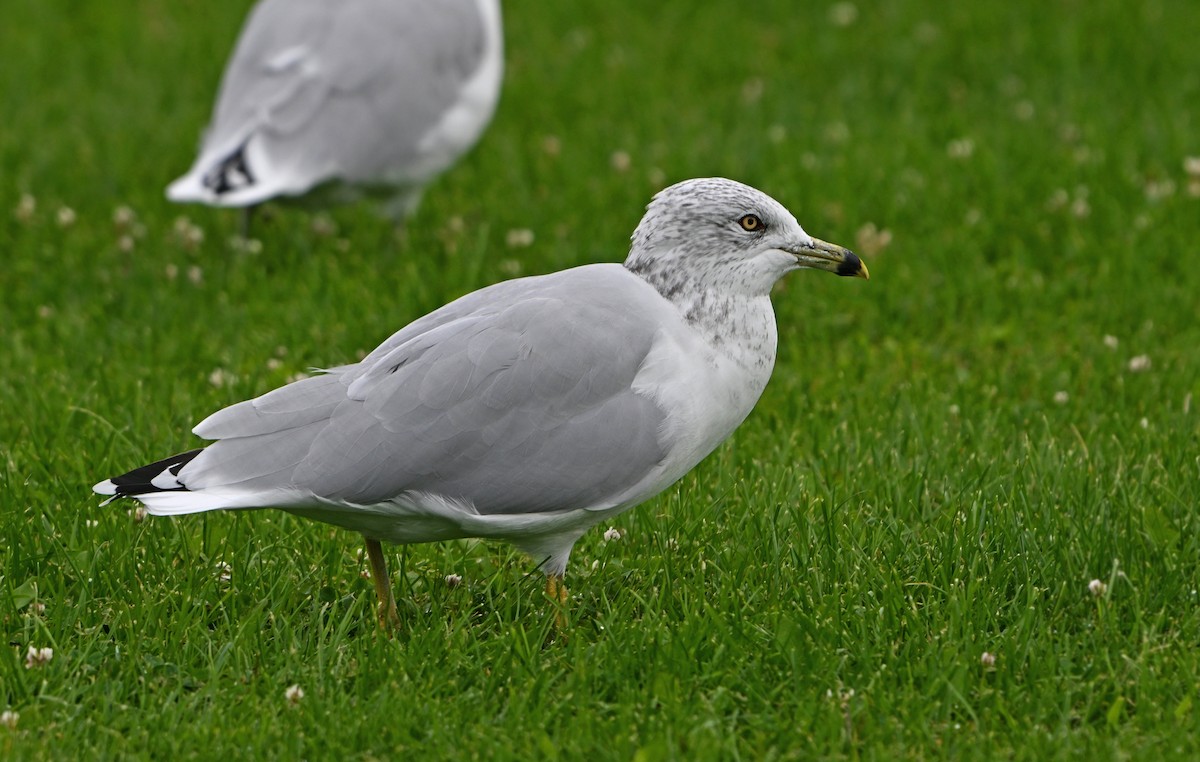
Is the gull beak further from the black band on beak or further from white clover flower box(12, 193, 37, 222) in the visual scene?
white clover flower box(12, 193, 37, 222)

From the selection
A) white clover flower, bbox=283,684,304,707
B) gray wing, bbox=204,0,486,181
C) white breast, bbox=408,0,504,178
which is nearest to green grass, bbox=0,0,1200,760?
white clover flower, bbox=283,684,304,707

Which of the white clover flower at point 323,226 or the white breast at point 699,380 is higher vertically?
the white breast at point 699,380

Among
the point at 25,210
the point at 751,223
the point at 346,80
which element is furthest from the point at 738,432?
the point at 25,210

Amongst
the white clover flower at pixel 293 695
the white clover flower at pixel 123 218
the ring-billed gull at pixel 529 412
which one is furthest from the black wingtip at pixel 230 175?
the white clover flower at pixel 293 695

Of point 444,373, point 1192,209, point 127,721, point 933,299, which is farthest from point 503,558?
point 1192,209

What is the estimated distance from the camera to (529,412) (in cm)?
378

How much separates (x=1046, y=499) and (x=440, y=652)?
68.6 inches

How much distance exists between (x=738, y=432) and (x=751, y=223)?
1.49 metres

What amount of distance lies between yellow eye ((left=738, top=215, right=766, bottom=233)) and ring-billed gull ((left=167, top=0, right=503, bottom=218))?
3207 mm

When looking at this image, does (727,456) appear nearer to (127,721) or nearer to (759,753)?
(759,753)

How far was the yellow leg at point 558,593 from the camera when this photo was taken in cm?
399

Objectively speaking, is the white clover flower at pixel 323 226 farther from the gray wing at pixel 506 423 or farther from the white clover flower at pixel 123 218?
the gray wing at pixel 506 423

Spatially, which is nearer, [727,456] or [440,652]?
[440,652]

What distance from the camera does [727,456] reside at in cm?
504
